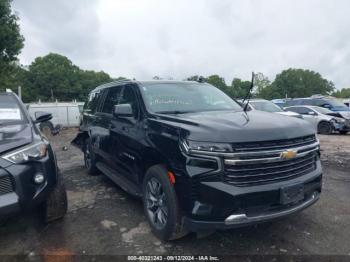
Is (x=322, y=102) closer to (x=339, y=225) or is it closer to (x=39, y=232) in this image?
(x=339, y=225)

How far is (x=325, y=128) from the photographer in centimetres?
1429

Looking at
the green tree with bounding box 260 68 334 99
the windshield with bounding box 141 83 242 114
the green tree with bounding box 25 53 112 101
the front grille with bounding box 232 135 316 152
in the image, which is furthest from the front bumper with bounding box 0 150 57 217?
the green tree with bounding box 260 68 334 99

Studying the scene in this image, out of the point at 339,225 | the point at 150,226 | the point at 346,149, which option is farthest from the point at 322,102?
the point at 150,226

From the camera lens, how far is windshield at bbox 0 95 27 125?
4.00 metres

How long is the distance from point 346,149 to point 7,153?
9.12 metres

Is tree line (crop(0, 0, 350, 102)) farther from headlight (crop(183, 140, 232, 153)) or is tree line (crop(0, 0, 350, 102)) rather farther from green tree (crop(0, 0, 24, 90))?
headlight (crop(183, 140, 232, 153))

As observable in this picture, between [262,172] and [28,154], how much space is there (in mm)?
2380

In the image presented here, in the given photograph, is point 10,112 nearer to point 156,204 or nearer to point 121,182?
point 121,182

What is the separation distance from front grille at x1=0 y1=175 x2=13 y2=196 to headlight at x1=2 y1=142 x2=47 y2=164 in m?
0.18

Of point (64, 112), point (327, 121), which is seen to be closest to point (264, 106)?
point (327, 121)

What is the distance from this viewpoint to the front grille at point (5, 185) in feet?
9.89

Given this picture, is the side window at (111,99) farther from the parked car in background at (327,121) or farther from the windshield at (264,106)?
the parked car in background at (327,121)

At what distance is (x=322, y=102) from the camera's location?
682 inches

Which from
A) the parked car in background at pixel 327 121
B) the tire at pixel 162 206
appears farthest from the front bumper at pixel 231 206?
the parked car in background at pixel 327 121
